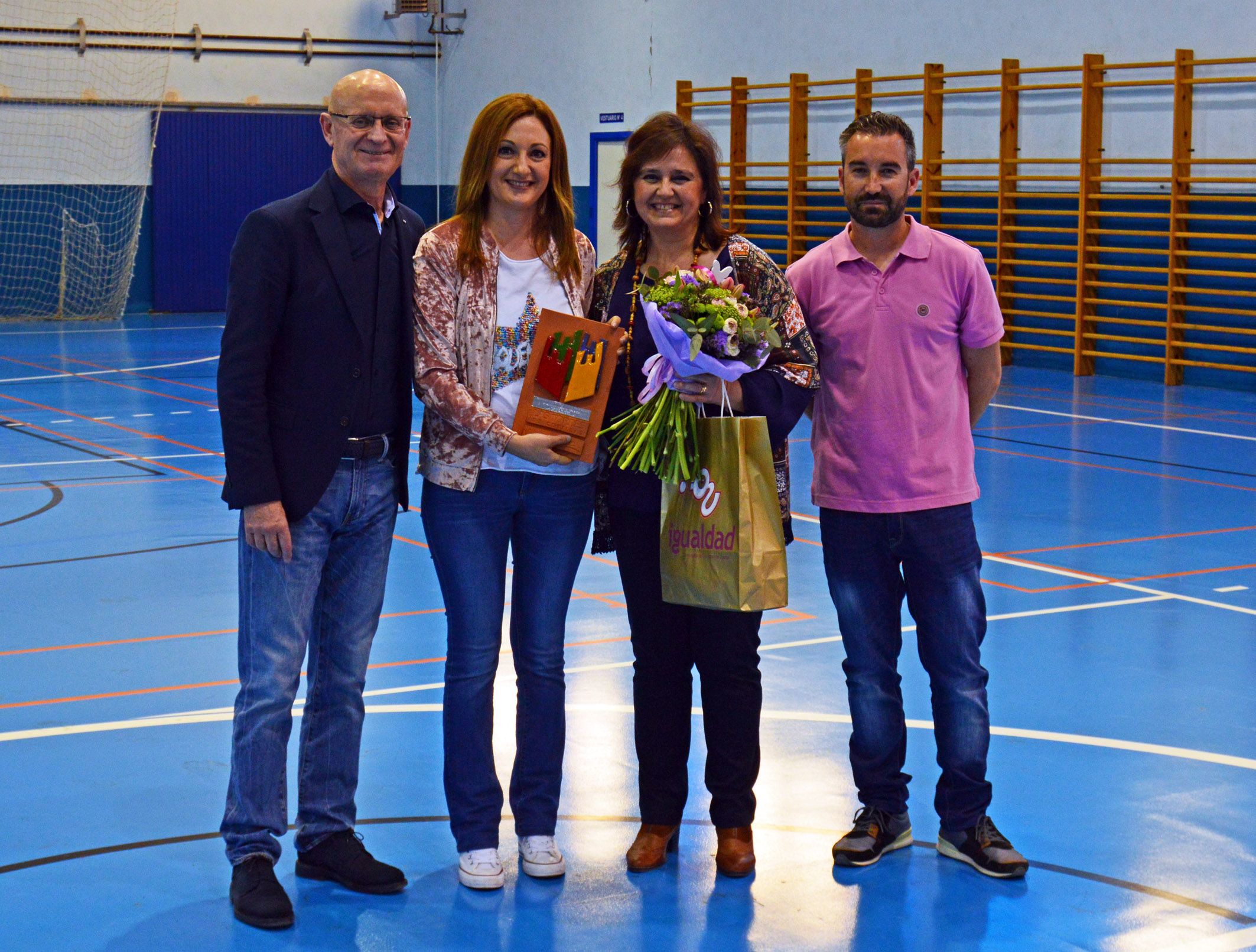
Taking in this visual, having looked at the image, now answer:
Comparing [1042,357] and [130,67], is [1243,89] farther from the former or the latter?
[130,67]

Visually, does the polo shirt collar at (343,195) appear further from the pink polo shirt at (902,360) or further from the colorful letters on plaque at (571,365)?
the pink polo shirt at (902,360)

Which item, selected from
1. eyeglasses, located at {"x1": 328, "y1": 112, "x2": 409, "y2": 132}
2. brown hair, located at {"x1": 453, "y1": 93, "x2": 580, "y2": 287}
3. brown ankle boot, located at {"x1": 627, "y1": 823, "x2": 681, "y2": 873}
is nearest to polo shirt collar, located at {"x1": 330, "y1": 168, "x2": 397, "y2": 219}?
eyeglasses, located at {"x1": 328, "y1": 112, "x2": 409, "y2": 132}

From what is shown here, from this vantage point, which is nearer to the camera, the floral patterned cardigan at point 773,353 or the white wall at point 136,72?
the floral patterned cardigan at point 773,353

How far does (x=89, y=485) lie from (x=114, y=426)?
7.78ft

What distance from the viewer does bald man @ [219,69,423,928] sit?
10.4ft

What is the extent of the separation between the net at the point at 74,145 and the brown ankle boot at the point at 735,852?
17618 mm

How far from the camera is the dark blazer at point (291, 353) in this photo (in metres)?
3.15

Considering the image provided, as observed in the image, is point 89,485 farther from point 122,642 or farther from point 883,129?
point 883,129

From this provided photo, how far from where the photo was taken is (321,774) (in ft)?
11.3

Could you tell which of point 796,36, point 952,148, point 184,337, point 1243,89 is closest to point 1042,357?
point 952,148

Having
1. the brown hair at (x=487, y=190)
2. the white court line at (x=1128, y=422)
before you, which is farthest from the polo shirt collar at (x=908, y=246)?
the white court line at (x=1128, y=422)

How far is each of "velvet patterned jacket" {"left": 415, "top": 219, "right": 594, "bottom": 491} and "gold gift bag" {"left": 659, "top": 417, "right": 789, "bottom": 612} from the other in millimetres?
433

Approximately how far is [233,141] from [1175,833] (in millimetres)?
19276

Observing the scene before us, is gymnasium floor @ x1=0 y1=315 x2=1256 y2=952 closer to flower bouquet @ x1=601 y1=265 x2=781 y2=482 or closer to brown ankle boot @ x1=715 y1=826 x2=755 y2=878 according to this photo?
brown ankle boot @ x1=715 y1=826 x2=755 y2=878
